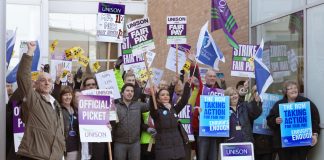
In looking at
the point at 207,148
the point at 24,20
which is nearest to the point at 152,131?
the point at 207,148

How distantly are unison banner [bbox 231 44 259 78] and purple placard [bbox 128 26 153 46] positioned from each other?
1683mm

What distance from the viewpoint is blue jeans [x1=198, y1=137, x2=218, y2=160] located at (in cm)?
919

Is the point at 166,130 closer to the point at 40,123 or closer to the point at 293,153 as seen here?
the point at 293,153

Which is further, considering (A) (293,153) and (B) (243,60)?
(B) (243,60)

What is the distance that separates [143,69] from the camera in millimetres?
10781

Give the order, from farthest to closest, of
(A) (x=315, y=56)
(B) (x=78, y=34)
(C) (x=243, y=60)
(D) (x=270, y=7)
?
(B) (x=78, y=34) < (D) (x=270, y=7) < (C) (x=243, y=60) < (A) (x=315, y=56)

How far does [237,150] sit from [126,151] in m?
1.71

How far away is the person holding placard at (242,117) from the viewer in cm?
902

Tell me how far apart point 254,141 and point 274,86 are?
6.06ft

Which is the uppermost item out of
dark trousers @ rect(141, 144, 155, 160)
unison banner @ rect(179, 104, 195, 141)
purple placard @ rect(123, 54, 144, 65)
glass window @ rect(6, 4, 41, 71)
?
glass window @ rect(6, 4, 41, 71)

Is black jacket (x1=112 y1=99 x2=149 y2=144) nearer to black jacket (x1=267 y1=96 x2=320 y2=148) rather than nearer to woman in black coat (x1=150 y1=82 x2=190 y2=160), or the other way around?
woman in black coat (x1=150 y1=82 x2=190 y2=160)

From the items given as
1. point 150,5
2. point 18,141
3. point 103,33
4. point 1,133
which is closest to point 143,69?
point 103,33

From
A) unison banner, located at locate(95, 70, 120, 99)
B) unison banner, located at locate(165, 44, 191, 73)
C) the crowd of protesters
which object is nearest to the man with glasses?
the crowd of protesters

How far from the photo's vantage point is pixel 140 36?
31.1 ft
